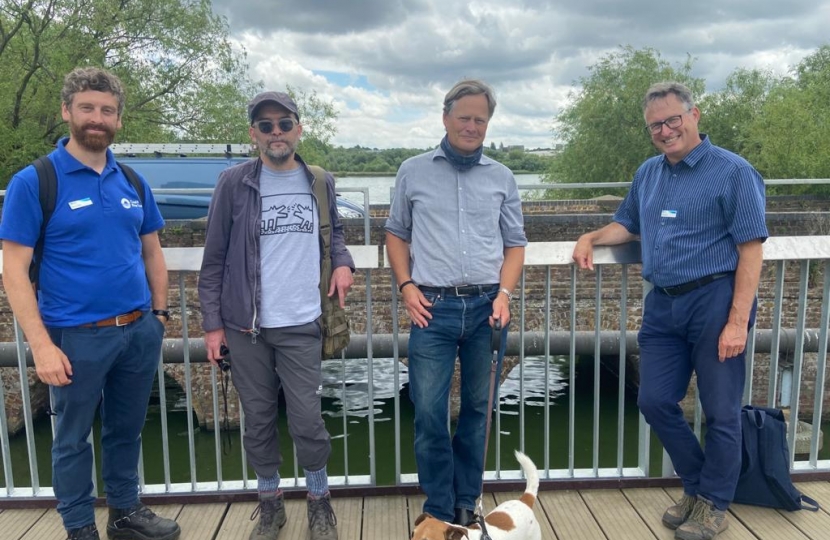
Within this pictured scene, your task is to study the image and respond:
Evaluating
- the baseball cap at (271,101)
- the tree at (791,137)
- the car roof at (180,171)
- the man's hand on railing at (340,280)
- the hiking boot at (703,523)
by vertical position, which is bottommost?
the hiking boot at (703,523)

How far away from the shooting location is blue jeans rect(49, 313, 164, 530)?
2.19m

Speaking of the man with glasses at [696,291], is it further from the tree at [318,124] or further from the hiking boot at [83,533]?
the tree at [318,124]

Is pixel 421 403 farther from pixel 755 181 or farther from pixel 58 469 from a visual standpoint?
pixel 755 181

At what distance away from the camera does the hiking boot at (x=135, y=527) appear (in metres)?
2.51

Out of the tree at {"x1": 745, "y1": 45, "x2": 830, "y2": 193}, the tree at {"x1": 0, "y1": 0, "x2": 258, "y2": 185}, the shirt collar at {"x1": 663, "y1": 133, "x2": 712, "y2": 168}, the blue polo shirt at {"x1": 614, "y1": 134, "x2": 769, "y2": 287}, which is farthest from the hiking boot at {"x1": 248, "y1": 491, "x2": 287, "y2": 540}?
the tree at {"x1": 745, "y1": 45, "x2": 830, "y2": 193}

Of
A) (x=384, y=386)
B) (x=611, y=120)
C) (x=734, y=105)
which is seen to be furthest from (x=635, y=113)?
(x=384, y=386)

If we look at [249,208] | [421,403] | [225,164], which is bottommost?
[421,403]

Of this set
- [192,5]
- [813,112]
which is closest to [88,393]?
[192,5]

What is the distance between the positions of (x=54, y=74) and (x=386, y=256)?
1437cm

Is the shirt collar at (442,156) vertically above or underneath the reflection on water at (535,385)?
above

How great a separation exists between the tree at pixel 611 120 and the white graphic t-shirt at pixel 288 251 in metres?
20.7

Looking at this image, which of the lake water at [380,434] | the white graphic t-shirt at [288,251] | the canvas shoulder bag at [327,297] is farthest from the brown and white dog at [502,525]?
the lake water at [380,434]

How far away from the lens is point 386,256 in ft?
8.57

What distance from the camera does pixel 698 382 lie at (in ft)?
8.29
